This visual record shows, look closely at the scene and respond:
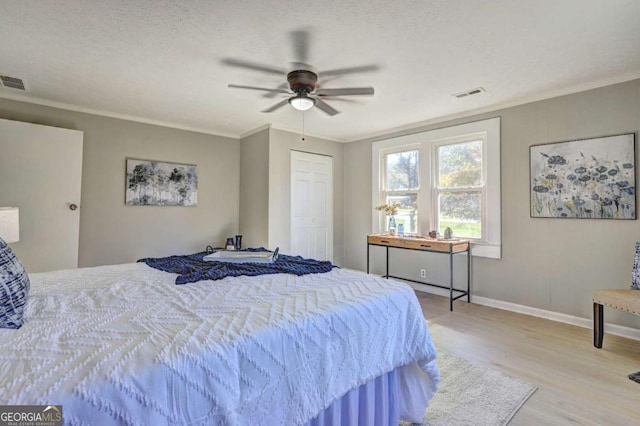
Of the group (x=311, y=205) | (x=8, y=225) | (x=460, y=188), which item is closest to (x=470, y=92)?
(x=460, y=188)

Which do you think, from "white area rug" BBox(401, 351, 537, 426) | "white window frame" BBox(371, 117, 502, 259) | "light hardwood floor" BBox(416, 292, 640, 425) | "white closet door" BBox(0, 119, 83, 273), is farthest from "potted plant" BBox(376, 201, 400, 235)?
"white closet door" BBox(0, 119, 83, 273)

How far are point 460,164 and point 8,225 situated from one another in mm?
4641

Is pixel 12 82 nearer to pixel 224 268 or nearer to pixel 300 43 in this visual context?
pixel 300 43

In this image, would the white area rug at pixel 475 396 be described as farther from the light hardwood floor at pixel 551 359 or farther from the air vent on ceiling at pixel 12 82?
the air vent on ceiling at pixel 12 82

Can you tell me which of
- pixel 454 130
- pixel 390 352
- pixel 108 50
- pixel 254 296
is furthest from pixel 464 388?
pixel 108 50

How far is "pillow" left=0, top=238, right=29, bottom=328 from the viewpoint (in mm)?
1094

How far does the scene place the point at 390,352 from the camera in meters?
1.52

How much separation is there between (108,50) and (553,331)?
15.2 feet

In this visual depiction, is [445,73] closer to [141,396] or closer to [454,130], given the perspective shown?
[454,130]

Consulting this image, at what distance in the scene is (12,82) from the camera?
309 cm

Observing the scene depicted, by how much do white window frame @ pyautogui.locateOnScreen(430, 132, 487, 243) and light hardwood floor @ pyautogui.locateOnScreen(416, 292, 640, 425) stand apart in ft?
3.74

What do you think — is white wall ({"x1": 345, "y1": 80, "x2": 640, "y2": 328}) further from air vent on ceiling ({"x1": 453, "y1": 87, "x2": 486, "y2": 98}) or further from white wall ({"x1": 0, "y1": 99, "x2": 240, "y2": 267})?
white wall ({"x1": 0, "y1": 99, "x2": 240, "y2": 267})

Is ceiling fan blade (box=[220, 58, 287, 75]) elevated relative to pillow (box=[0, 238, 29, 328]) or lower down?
elevated

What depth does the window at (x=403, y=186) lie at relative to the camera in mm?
4656
